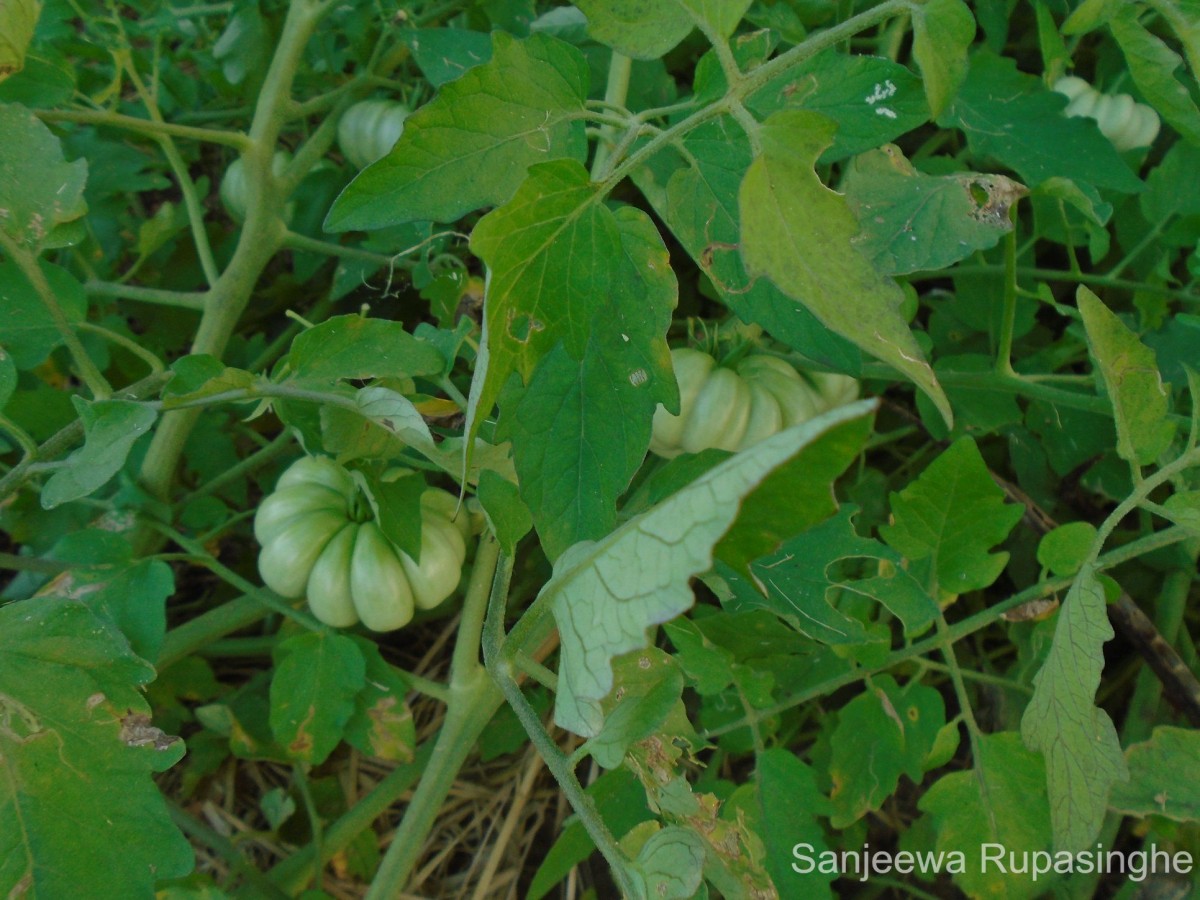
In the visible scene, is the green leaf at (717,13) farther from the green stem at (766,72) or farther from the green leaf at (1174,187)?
the green leaf at (1174,187)

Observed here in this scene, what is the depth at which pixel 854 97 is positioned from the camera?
→ 2.41ft

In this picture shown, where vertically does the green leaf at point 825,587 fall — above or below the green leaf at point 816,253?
below

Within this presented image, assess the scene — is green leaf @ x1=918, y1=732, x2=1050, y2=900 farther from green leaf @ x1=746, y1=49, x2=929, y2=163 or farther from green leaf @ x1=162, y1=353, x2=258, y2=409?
green leaf @ x1=162, y1=353, x2=258, y2=409

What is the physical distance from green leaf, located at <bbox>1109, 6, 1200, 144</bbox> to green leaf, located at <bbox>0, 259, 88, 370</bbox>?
883 millimetres

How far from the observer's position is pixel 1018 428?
1143mm

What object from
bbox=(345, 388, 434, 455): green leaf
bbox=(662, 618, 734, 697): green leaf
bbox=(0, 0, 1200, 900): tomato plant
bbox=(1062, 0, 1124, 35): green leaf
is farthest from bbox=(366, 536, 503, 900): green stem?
bbox=(1062, 0, 1124, 35): green leaf

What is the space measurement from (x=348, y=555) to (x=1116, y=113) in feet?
3.27

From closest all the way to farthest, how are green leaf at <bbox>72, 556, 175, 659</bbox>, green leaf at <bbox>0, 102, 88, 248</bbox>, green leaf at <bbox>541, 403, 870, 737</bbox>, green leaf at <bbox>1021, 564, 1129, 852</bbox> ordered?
1. green leaf at <bbox>541, 403, 870, 737</bbox>
2. green leaf at <bbox>1021, 564, 1129, 852</bbox>
3. green leaf at <bbox>0, 102, 88, 248</bbox>
4. green leaf at <bbox>72, 556, 175, 659</bbox>

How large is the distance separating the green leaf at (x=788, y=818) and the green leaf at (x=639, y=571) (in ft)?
1.32

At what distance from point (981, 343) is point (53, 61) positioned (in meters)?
1.11

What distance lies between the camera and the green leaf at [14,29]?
0.72 m

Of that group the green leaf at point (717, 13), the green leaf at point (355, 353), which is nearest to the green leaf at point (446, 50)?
the green leaf at point (355, 353)

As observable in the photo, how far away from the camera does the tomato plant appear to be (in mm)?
581

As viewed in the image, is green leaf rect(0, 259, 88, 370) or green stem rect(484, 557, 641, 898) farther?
green leaf rect(0, 259, 88, 370)
